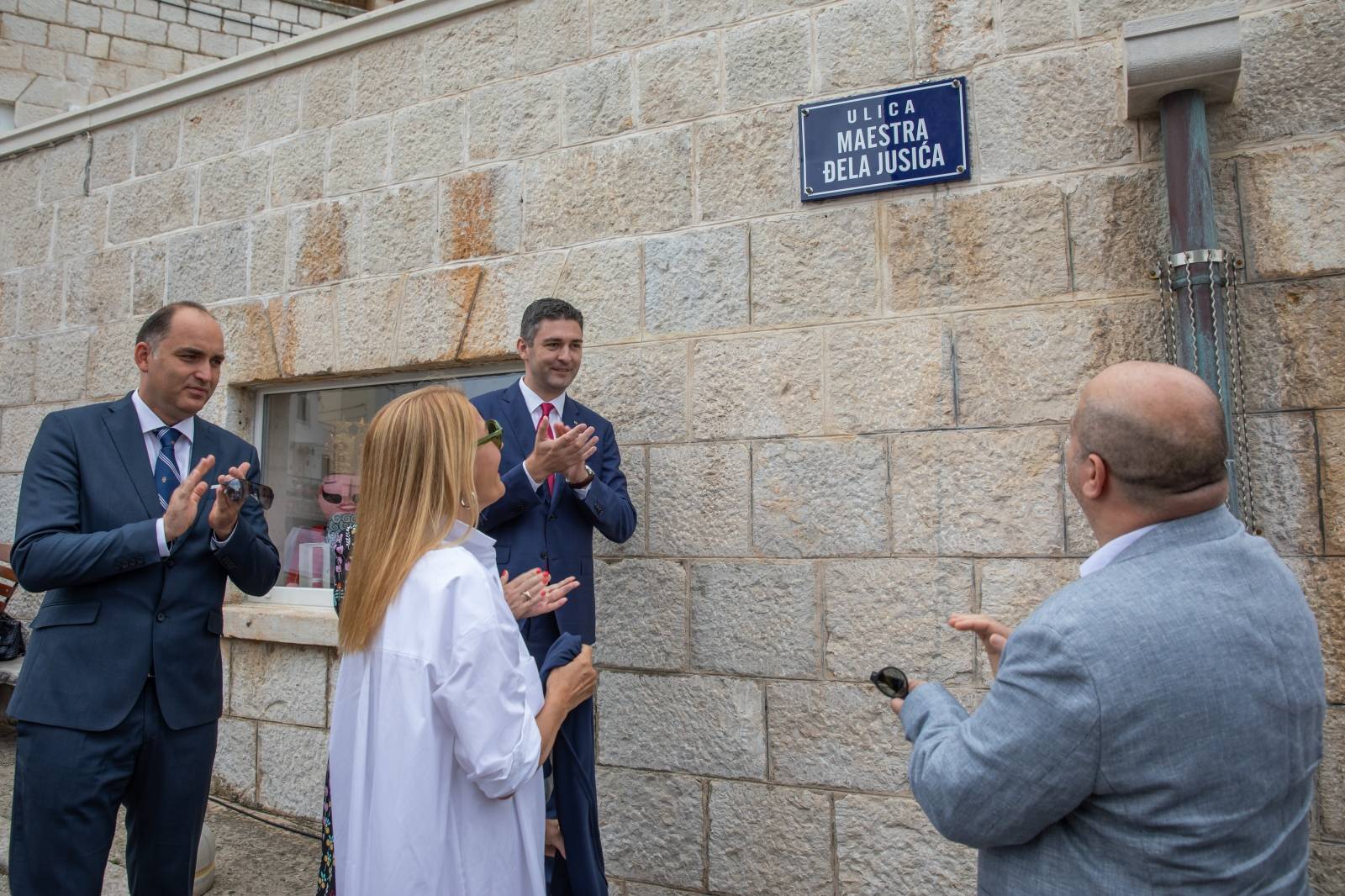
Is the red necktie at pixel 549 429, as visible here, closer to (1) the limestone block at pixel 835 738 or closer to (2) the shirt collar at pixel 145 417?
(1) the limestone block at pixel 835 738

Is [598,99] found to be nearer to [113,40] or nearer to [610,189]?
[610,189]

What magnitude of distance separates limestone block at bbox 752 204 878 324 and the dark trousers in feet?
7.34

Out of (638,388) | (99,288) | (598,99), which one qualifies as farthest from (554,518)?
(99,288)

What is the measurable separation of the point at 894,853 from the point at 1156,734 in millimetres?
1987

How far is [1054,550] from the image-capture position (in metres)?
2.93

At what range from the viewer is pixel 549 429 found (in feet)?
10.3

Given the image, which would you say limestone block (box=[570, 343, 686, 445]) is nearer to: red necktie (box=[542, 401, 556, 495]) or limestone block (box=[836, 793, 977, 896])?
red necktie (box=[542, 401, 556, 495])

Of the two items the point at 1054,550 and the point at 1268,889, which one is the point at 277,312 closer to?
the point at 1054,550

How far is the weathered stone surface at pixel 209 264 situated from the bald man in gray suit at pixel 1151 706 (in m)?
4.30

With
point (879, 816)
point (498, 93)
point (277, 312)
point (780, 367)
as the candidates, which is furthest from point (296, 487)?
point (879, 816)

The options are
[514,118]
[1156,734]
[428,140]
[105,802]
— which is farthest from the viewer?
[428,140]

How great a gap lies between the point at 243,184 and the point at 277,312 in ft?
2.37

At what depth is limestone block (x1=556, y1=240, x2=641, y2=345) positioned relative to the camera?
12.0 ft

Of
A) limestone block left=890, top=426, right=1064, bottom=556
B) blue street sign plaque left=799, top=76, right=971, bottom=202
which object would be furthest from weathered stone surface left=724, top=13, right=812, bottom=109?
limestone block left=890, top=426, right=1064, bottom=556
